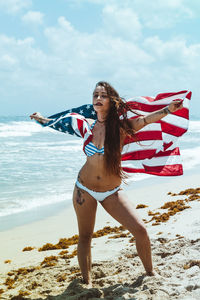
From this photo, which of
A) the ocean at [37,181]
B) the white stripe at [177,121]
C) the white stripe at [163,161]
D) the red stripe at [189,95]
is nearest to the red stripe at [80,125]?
the white stripe at [163,161]

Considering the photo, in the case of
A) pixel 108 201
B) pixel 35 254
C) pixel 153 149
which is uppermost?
pixel 153 149

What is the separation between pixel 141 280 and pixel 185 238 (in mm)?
1806

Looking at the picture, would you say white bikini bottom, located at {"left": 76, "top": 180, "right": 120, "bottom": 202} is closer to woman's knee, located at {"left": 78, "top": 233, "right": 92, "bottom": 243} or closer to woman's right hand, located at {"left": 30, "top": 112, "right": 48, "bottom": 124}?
woman's knee, located at {"left": 78, "top": 233, "right": 92, "bottom": 243}

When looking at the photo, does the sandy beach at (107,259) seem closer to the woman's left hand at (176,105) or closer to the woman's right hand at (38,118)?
the woman's left hand at (176,105)

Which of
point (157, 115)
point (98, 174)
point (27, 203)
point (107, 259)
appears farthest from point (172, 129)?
point (27, 203)

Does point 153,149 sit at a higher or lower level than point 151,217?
higher

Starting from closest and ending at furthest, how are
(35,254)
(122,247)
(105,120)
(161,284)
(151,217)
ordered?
1. (161,284)
2. (105,120)
3. (122,247)
4. (35,254)
5. (151,217)

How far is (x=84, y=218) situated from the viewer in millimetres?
3842

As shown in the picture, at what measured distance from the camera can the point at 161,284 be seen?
3682 mm

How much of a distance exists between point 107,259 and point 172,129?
2.25 meters

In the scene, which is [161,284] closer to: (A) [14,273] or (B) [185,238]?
(B) [185,238]

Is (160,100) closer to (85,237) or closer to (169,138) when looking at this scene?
(169,138)

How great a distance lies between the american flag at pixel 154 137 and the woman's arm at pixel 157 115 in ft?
2.97

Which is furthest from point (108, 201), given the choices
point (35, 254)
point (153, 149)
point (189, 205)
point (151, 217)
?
point (189, 205)
